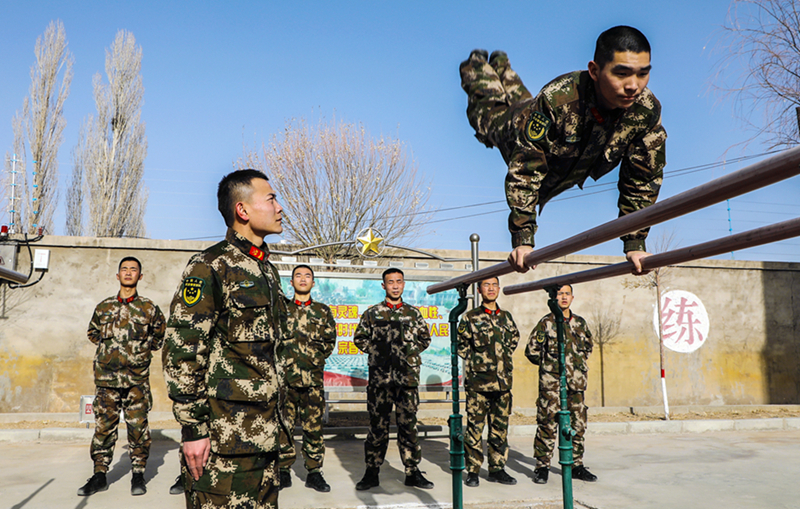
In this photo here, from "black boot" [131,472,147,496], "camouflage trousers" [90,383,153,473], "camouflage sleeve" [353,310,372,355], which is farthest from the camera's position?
"camouflage sleeve" [353,310,372,355]

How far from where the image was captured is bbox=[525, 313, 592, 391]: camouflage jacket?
6.15 m

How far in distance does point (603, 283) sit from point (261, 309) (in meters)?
10.3

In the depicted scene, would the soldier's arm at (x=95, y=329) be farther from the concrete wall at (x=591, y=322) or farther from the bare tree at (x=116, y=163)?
the bare tree at (x=116, y=163)

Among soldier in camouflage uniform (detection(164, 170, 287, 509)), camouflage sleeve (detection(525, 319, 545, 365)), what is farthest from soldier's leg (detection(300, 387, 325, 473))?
soldier in camouflage uniform (detection(164, 170, 287, 509))

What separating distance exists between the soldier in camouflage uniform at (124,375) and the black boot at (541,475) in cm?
371

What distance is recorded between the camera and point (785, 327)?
41.6ft

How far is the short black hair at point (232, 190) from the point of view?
111 inches

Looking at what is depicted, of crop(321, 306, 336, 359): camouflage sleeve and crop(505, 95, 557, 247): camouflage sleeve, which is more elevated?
crop(505, 95, 557, 247): camouflage sleeve

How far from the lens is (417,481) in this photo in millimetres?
5492

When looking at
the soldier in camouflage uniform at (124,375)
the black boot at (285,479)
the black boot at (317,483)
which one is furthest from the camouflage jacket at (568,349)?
the soldier in camouflage uniform at (124,375)

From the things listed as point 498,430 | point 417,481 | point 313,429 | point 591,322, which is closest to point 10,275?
point 313,429

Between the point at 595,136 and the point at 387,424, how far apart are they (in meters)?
3.78

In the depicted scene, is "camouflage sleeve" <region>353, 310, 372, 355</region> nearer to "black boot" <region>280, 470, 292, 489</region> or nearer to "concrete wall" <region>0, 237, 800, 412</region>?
"black boot" <region>280, 470, 292, 489</region>

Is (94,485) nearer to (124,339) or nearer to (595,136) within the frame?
(124,339)
